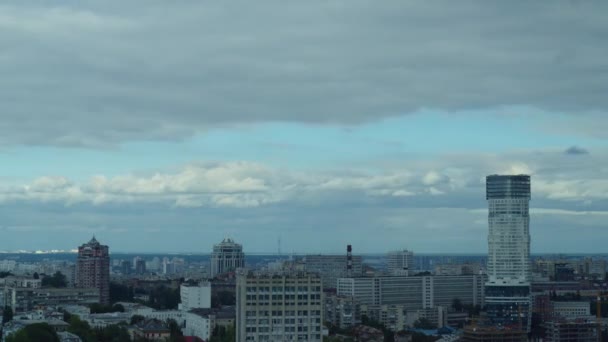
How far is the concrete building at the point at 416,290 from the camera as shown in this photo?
151 meters

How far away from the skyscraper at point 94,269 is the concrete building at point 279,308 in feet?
299

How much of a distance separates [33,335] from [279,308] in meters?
30.6

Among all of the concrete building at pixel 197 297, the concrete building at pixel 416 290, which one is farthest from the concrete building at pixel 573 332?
the concrete building at pixel 197 297

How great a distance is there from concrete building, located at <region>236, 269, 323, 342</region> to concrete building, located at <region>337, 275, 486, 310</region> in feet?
303

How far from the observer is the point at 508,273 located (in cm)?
13838

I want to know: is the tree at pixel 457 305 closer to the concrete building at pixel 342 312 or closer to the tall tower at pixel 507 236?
the tall tower at pixel 507 236

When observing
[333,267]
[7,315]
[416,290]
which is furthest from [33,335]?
[333,267]

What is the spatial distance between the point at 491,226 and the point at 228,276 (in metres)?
46.6

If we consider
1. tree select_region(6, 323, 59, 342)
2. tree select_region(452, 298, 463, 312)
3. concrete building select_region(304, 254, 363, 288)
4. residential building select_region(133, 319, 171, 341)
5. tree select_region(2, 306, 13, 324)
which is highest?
concrete building select_region(304, 254, 363, 288)

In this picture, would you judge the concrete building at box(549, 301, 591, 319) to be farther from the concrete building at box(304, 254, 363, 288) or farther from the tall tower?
the concrete building at box(304, 254, 363, 288)

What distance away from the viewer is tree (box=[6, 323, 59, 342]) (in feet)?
252

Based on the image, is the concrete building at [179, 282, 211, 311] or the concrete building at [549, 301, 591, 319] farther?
the concrete building at [549, 301, 591, 319]

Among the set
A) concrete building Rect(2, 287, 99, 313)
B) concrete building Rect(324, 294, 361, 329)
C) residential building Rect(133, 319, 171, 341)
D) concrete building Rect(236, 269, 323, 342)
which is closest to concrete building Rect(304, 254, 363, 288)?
concrete building Rect(2, 287, 99, 313)

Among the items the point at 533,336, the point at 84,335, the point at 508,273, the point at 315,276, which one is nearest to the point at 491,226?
the point at 508,273
